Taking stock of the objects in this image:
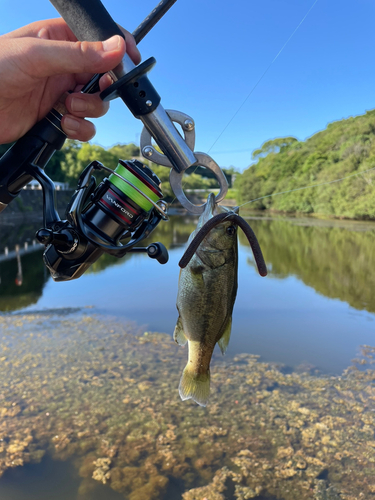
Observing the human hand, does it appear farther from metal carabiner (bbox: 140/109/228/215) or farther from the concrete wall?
the concrete wall

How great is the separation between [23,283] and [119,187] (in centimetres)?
1462

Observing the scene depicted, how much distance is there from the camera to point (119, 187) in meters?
1.67

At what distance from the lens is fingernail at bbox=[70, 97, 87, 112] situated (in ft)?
7.00

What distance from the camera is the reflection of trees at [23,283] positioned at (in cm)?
1248

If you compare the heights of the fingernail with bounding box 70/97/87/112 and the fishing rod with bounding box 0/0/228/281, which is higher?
the fingernail with bounding box 70/97/87/112

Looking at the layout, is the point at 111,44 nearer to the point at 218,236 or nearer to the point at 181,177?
the point at 181,177

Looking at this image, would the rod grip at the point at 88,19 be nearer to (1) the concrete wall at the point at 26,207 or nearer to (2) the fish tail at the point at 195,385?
(2) the fish tail at the point at 195,385

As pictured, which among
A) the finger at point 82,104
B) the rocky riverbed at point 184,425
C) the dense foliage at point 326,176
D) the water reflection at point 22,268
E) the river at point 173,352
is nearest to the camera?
the finger at point 82,104

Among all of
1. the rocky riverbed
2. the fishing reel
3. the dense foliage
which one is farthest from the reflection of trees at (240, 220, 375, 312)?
the fishing reel

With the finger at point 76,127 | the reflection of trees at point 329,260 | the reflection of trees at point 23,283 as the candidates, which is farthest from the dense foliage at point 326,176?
the finger at point 76,127

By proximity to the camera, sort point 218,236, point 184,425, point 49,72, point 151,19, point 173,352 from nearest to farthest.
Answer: point 218,236, point 49,72, point 151,19, point 184,425, point 173,352

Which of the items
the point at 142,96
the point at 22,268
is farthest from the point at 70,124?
the point at 22,268

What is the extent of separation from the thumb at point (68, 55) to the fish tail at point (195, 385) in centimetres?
140

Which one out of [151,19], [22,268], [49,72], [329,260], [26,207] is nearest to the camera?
[49,72]
